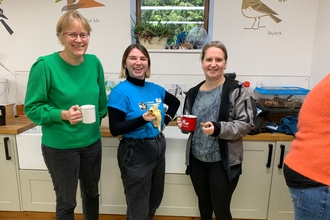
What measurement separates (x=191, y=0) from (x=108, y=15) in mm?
804

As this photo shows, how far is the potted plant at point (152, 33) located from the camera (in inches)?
86.7

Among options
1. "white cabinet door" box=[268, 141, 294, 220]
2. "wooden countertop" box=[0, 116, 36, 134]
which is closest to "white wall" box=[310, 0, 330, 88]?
"white cabinet door" box=[268, 141, 294, 220]

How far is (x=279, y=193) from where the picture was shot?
1.89m

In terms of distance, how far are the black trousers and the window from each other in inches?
52.9

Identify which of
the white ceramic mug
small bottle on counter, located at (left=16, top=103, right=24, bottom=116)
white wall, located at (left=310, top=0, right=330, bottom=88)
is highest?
white wall, located at (left=310, top=0, right=330, bottom=88)

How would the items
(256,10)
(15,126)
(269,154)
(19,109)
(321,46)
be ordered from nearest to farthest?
(269,154) → (15,126) → (321,46) → (256,10) → (19,109)

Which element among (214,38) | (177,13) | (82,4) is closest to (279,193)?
(214,38)

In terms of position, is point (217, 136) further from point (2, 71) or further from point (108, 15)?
point (2, 71)

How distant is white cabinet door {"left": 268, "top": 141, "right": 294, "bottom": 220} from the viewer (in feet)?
5.96

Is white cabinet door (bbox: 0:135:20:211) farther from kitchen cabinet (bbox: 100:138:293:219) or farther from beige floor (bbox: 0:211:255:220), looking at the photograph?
kitchen cabinet (bbox: 100:138:293:219)

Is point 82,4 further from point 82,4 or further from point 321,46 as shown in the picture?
point 321,46

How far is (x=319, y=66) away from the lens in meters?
2.11

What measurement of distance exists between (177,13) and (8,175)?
201 centimetres

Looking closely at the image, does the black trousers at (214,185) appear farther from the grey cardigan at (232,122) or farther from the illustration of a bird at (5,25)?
the illustration of a bird at (5,25)
